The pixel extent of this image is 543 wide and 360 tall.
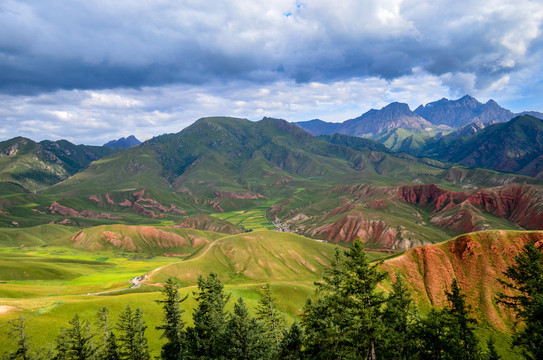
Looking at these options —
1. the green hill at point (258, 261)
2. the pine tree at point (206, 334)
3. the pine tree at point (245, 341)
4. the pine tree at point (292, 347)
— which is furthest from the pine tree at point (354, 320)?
the green hill at point (258, 261)

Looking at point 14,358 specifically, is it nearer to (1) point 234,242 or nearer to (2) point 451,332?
(2) point 451,332

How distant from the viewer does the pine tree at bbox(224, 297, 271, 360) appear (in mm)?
31688

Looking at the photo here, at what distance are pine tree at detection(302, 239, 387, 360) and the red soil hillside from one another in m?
62.4

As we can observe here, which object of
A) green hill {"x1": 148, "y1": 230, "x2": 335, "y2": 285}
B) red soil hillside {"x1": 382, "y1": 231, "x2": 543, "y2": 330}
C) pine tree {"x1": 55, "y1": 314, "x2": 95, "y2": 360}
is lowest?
green hill {"x1": 148, "y1": 230, "x2": 335, "y2": 285}

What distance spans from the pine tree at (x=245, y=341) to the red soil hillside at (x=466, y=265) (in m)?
66.8

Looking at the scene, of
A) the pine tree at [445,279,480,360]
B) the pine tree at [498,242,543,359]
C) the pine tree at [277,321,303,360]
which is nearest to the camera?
the pine tree at [498,242,543,359]

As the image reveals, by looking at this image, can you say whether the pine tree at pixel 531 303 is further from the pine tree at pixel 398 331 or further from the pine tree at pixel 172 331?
the pine tree at pixel 172 331

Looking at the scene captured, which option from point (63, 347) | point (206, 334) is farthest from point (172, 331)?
point (63, 347)

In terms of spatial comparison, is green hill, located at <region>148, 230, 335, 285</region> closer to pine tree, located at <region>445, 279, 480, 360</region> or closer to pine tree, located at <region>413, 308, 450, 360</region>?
pine tree, located at <region>445, 279, 480, 360</region>

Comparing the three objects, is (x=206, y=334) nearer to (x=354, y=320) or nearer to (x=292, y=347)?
(x=292, y=347)

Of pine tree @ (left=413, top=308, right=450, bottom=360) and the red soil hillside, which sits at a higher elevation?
pine tree @ (left=413, top=308, right=450, bottom=360)

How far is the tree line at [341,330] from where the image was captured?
3075 centimetres

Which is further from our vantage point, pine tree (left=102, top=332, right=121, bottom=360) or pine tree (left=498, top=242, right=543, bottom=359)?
pine tree (left=102, top=332, right=121, bottom=360)

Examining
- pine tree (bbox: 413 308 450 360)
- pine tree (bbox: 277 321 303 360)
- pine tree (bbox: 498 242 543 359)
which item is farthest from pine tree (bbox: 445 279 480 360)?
pine tree (bbox: 277 321 303 360)
